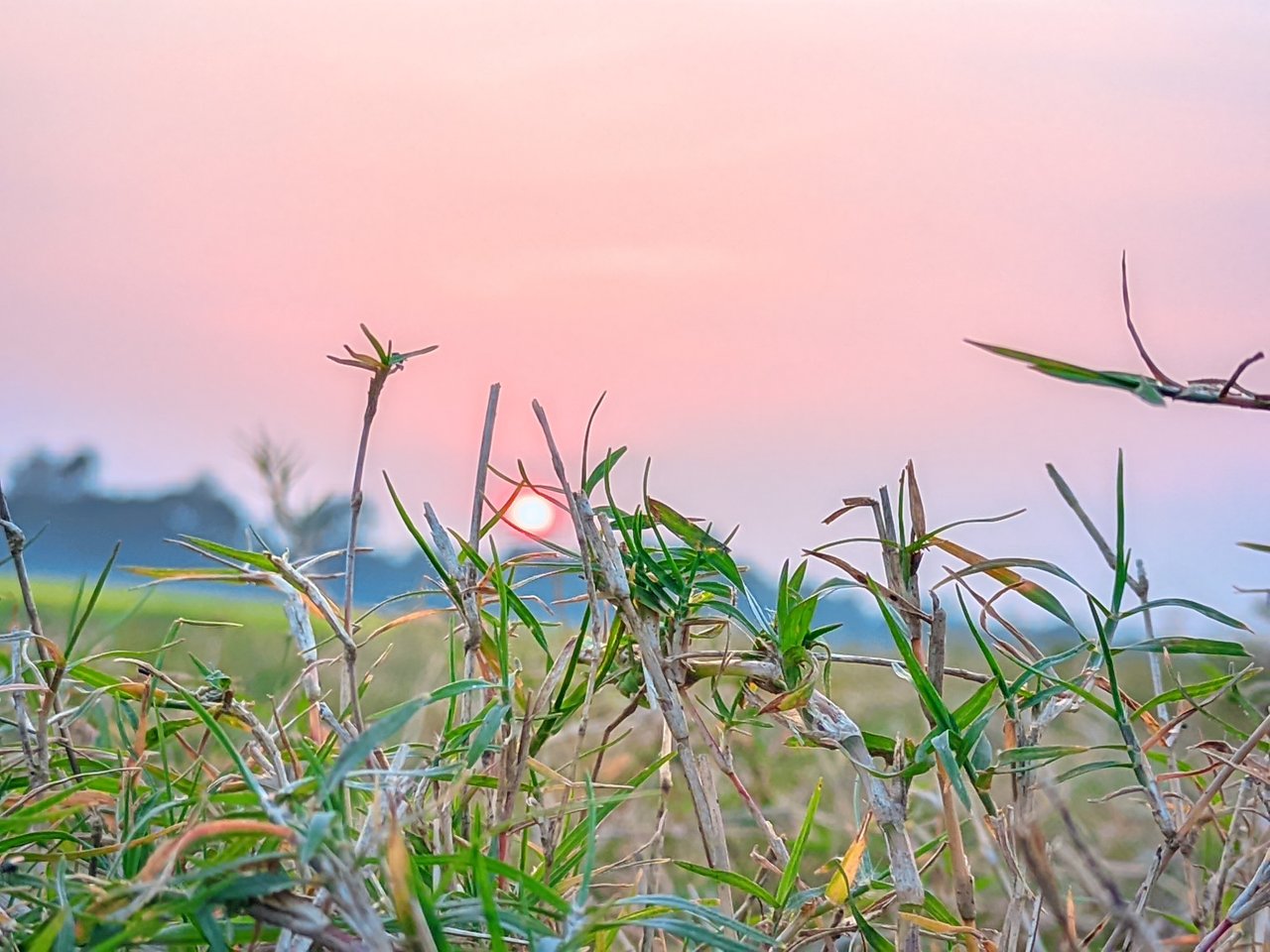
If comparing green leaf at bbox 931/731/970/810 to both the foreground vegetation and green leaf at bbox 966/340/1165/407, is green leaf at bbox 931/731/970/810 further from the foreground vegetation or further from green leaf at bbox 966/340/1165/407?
green leaf at bbox 966/340/1165/407

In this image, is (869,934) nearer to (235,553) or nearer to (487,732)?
(487,732)

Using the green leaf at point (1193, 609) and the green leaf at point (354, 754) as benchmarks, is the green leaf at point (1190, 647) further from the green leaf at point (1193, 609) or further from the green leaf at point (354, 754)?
the green leaf at point (354, 754)

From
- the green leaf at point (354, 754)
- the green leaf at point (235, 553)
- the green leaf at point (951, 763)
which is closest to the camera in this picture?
the green leaf at point (354, 754)

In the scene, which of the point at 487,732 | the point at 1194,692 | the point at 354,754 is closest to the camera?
the point at 354,754

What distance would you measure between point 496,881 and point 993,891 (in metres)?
1.35

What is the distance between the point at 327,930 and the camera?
385 millimetres

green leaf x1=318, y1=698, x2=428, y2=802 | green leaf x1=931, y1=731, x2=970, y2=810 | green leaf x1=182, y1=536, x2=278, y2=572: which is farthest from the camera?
green leaf x1=182, y1=536, x2=278, y2=572

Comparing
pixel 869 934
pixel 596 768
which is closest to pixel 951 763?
pixel 869 934

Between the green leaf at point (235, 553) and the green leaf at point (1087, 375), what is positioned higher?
the green leaf at point (1087, 375)

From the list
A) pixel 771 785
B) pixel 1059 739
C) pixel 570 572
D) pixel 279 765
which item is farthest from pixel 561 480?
pixel 771 785

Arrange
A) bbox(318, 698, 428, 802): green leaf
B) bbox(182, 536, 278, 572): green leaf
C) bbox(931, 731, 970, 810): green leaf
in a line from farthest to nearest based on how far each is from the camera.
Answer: bbox(182, 536, 278, 572): green leaf < bbox(931, 731, 970, 810): green leaf < bbox(318, 698, 428, 802): green leaf

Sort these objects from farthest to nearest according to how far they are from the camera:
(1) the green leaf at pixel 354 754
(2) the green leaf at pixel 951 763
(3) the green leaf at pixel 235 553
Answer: (3) the green leaf at pixel 235 553, (2) the green leaf at pixel 951 763, (1) the green leaf at pixel 354 754

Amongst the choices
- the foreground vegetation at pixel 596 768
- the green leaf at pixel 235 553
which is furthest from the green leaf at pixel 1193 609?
the green leaf at pixel 235 553

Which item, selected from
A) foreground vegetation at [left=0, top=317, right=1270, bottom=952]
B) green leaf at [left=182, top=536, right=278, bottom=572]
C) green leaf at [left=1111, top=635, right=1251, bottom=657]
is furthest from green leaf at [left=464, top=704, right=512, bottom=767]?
green leaf at [left=1111, top=635, right=1251, bottom=657]
